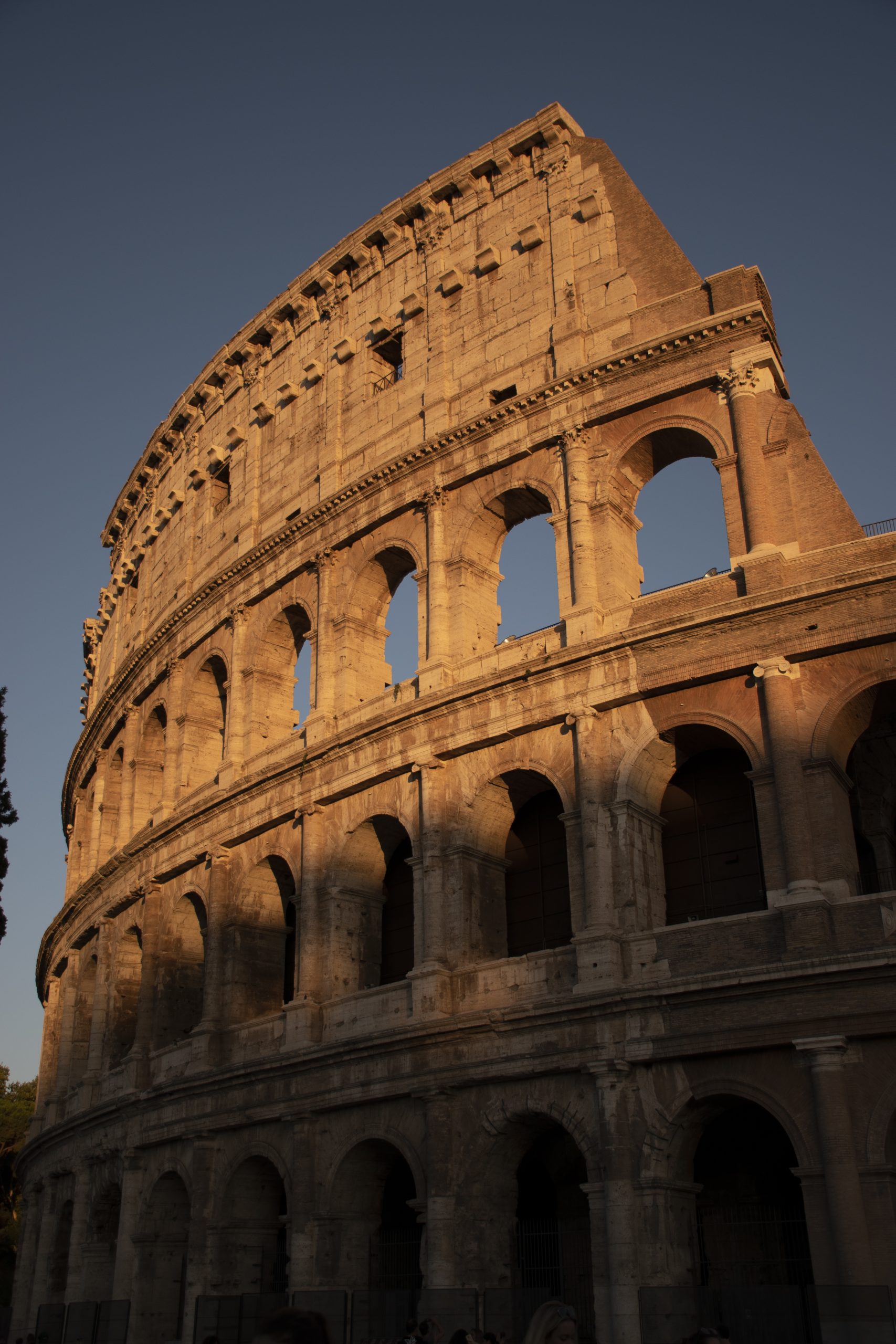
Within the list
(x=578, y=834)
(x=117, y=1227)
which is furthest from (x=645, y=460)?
(x=117, y=1227)

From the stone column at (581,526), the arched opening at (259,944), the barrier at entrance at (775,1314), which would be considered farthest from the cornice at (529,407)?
the barrier at entrance at (775,1314)

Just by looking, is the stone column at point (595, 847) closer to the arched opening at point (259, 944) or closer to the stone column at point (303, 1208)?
the stone column at point (303, 1208)

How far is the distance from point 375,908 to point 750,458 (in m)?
8.88

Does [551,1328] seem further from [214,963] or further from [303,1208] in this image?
[214,963]

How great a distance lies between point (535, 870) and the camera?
19531 mm

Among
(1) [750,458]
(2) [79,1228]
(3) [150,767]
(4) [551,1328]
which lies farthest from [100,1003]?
(4) [551,1328]

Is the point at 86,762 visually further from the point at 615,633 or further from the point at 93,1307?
the point at 615,633

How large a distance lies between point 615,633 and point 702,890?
12.1ft

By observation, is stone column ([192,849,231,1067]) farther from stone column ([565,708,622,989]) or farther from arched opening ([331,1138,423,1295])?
stone column ([565,708,622,989])

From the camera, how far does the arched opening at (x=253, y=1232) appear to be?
779 inches

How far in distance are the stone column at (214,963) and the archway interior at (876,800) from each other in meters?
10.6

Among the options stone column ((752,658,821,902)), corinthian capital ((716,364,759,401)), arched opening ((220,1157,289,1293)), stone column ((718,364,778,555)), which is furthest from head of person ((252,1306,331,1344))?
arched opening ((220,1157,289,1293))

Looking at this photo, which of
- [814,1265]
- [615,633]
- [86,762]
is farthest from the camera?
[86,762]

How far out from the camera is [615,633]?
57.4ft
